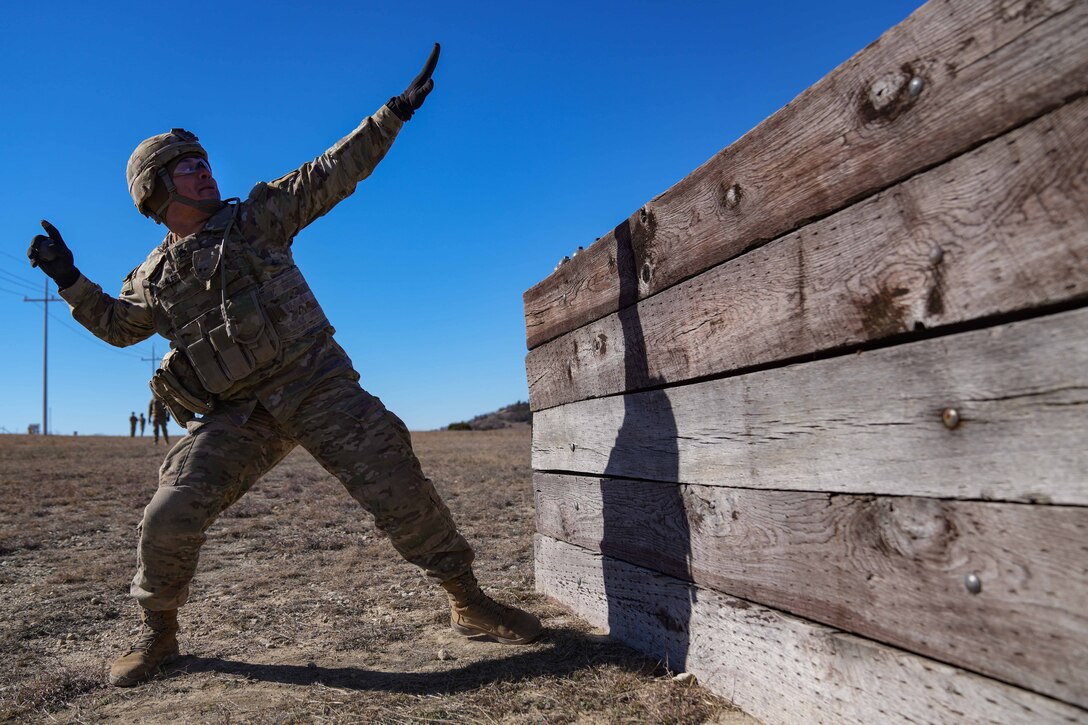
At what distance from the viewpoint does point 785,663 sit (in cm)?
210

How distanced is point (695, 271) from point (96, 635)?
3497 mm

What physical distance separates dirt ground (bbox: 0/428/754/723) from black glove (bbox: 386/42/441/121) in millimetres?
2345

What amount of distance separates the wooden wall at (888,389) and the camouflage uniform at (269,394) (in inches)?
42.3

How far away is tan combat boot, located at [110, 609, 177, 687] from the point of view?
3082mm

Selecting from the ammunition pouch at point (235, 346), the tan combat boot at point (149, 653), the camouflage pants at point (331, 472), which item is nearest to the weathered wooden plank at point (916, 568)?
the camouflage pants at point (331, 472)

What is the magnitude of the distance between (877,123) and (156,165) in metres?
3.08

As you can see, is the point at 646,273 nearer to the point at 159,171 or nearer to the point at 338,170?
the point at 338,170

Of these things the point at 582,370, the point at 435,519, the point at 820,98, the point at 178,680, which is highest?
the point at 820,98

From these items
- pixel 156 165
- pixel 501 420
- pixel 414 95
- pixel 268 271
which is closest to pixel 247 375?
pixel 268 271

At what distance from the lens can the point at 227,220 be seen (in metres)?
3.41

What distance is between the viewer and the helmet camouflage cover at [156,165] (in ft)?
11.3

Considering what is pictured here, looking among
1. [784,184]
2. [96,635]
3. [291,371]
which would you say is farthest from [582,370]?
[96,635]

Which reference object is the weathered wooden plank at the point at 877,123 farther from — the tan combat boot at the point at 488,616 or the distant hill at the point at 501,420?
the distant hill at the point at 501,420

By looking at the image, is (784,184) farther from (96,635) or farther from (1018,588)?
(96,635)
